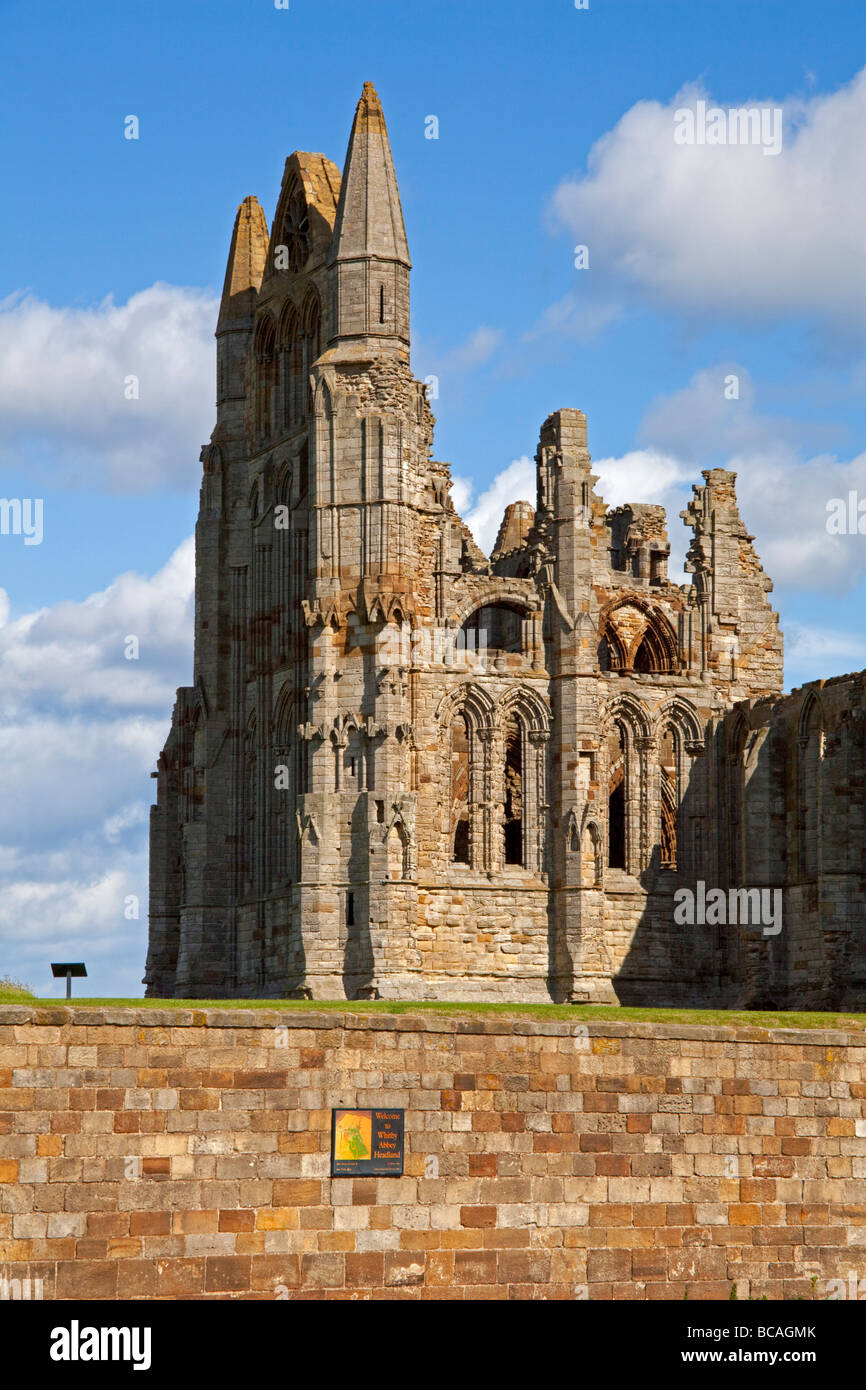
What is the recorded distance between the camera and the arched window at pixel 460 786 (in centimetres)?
→ 5466

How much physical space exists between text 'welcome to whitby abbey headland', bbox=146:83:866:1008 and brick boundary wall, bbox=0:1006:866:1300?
1560 cm

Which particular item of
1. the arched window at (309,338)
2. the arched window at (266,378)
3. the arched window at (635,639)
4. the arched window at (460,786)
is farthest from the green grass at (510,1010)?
the arched window at (266,378)

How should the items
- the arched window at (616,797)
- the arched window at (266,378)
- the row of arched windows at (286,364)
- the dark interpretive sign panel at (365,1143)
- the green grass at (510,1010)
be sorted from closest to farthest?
1. the dark interpretive sign panel at (365,1143)
2. the green grass at (510,1010)
3. the arched window at (616,797)
4. the row of arched windows at (286,364)
5. the arched window at (266,378)

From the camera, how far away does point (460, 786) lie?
2200 inches

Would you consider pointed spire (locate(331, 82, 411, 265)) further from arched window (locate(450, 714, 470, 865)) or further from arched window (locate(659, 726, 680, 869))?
arched window (locate(659, 726, 680, 869))

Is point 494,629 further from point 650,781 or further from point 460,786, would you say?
point 650,781

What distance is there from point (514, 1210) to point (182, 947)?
2809 centimetres

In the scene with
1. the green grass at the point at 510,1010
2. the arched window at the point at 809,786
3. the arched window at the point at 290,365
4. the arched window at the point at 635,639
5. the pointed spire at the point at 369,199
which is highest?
the pointed spire at the point at 369,199

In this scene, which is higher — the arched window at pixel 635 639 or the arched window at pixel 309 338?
the arched window at pixel 309 338

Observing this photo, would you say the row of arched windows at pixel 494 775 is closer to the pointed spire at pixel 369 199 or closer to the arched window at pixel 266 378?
the arched window at pixel 266 378

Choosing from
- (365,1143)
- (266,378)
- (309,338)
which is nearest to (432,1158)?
(365,1143)

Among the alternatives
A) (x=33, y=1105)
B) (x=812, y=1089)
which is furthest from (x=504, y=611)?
(x=33, y=1105)

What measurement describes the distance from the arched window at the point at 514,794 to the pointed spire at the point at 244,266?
42.5 ft

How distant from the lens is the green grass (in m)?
33.0
